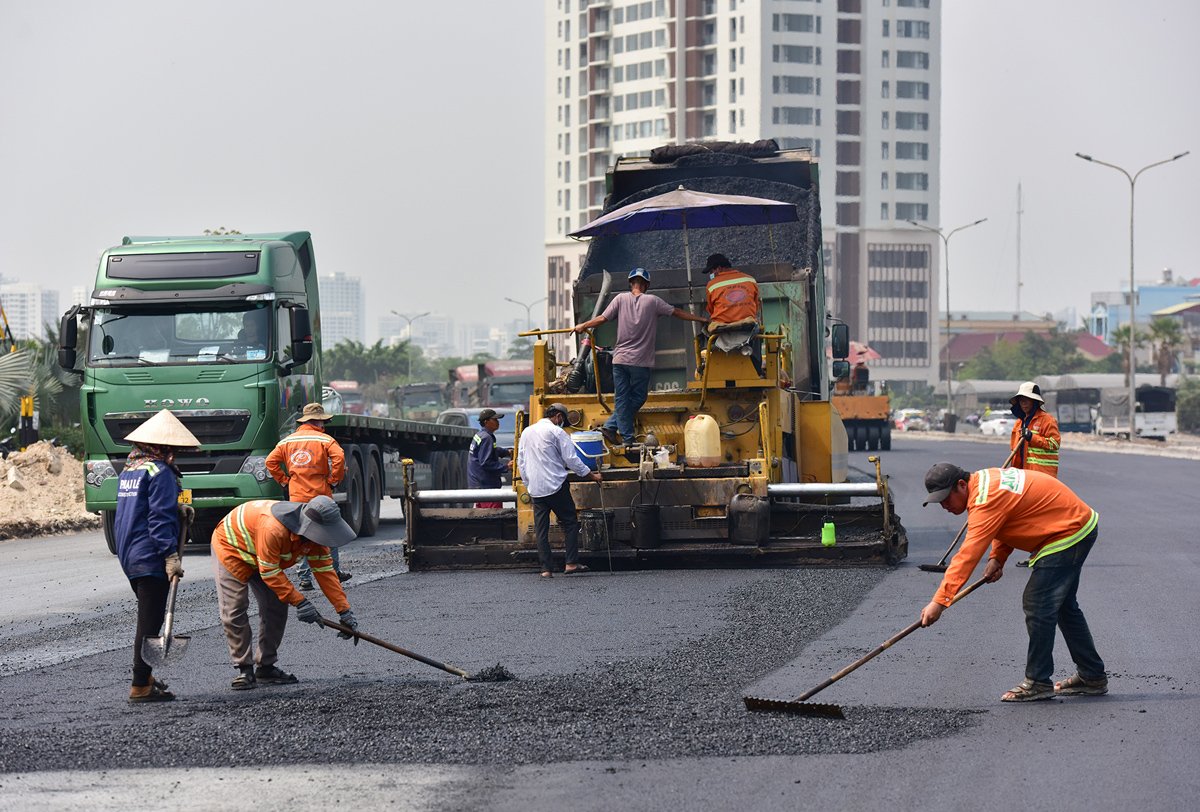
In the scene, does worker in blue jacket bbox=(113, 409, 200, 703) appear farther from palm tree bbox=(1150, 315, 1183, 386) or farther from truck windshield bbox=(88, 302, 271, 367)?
palm tree bbox=(1150, 315, 1183, 386)

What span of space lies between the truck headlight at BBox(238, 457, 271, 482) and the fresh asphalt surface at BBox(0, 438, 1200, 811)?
137 inches

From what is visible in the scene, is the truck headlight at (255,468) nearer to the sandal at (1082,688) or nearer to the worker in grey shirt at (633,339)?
the worker in grey shirt at (633,339)

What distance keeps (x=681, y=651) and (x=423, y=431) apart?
13.2 metres

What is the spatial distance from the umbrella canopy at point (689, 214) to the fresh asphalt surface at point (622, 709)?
3.59 metres

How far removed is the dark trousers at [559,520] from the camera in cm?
1154

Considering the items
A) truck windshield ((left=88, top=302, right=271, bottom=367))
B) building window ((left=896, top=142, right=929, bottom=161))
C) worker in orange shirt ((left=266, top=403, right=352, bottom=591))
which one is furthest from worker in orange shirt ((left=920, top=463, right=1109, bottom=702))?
building window ((left=896, top=142, right=929, bottom=161))

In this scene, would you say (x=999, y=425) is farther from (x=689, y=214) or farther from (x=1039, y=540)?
(x=1039, y=540)

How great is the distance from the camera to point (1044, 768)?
205 inches

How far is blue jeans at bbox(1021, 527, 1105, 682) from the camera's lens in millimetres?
6391

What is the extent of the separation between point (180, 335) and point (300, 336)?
129 centimetres

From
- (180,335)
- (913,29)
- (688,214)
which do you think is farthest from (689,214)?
(913,29)

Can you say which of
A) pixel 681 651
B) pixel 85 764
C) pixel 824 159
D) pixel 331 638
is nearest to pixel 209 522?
pixel 331 638

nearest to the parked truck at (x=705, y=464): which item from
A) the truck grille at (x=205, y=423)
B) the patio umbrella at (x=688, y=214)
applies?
the patio umbrella at (x=688, y=214)

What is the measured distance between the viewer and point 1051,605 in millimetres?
6426
